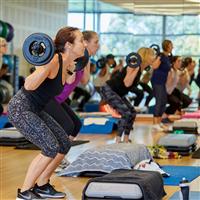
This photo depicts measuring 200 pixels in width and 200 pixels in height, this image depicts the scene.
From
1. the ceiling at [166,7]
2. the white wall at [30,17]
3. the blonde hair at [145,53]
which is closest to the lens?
the blonde hair at [145,53]

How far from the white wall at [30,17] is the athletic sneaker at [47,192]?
8274 mm

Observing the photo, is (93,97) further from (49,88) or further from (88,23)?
(49,88)

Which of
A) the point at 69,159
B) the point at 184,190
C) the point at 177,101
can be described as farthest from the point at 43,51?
the point at 177,101

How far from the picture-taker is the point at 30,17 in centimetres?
1228

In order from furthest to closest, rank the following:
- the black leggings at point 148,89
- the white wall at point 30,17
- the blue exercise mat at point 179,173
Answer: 1. the white wall at point 30,17
2. the black leggings at point 148,89
3. the blue exercise mat at point 179,173

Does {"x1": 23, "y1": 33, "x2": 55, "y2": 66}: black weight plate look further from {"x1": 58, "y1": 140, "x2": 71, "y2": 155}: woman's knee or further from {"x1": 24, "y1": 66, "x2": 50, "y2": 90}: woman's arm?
{"x1": 58, "y1": 140, "x2": 71, "y2": 155}: woman's knee

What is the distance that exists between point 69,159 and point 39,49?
2334 mm

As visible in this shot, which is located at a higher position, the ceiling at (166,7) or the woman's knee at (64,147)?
the ceiling at (166,7)

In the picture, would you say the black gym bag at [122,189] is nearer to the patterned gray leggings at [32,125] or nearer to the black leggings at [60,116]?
the patterned gray leggings at [32,125]

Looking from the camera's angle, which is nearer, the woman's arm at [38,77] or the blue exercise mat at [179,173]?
the woman's arm at [38,77]

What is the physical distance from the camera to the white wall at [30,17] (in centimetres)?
1194

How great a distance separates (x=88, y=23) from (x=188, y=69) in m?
4.70

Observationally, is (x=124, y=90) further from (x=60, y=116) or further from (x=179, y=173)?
(x=60, y=116)

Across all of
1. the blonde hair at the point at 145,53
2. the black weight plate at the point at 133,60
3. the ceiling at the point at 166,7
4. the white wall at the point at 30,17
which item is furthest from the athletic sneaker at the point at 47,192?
the white wall at the point at 30,17
